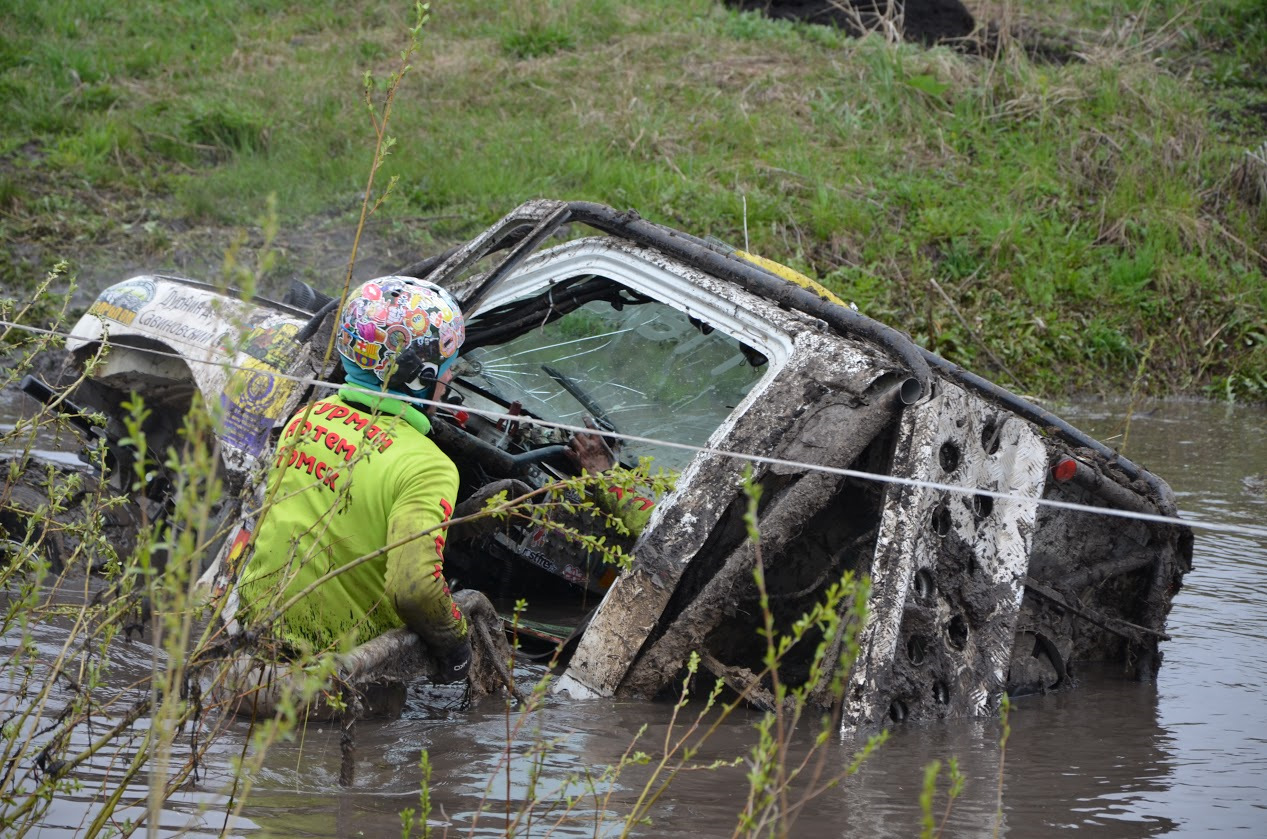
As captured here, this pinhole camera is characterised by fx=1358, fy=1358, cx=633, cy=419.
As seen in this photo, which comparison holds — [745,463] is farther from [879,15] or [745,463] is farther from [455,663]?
[879,15]

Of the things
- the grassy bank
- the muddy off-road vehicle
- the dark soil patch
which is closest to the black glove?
the muddy off-road vehicle

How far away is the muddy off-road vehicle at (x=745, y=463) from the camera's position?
409 centimetres

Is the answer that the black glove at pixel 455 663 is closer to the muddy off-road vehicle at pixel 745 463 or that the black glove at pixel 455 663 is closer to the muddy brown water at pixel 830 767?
the muddy brown water at pixel 830 767

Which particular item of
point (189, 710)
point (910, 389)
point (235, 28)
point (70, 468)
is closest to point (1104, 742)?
point (910, 389)

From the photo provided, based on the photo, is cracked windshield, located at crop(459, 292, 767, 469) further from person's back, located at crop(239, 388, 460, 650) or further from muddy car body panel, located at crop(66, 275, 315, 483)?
person's back, located at crop(239, 388, 460, 650)

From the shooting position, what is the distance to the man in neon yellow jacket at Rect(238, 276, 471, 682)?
12.6 feet

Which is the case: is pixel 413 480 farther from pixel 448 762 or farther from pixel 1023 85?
pixel 1023 85

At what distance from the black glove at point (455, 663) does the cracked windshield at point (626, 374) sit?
46.2 inches

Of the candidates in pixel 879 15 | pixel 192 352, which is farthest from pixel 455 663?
pixel 879 15

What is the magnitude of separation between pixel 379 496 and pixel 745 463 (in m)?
1.09

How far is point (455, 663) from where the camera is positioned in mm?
4184

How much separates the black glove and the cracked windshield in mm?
1174

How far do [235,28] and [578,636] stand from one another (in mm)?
11412

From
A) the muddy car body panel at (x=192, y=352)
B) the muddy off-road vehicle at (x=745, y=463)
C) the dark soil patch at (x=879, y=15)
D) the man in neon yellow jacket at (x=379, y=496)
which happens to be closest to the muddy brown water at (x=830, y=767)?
the muddy off-road vehicle at (x=745, y=463)
